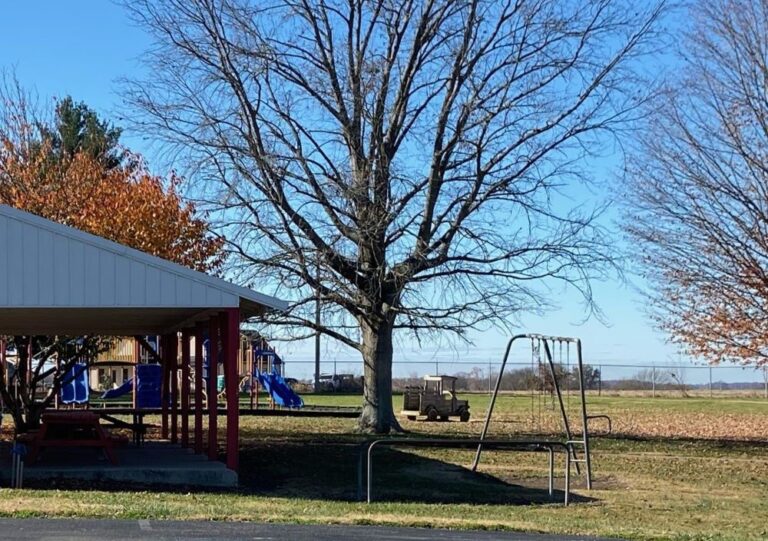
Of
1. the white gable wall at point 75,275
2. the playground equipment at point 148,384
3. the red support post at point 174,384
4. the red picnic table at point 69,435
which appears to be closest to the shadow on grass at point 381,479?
the red support post at point 174,384

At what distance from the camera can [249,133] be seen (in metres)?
22.9

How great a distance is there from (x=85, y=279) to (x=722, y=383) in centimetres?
5159

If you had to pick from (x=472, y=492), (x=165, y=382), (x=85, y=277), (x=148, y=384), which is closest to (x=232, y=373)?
(x=85, y=277)

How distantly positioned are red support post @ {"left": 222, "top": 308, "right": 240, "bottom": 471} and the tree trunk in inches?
387

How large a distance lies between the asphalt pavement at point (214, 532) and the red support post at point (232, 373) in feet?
14.2

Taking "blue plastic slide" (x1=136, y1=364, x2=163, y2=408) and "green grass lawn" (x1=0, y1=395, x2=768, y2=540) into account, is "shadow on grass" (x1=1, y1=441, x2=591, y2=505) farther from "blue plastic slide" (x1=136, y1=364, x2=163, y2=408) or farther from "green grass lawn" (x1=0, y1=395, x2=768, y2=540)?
"blue plastic slide" (x1=136, y1=364, x2=163, y2=408)

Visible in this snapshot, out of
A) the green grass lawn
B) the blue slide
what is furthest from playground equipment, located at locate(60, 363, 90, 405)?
the green grass lawn

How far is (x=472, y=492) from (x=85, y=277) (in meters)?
6.27

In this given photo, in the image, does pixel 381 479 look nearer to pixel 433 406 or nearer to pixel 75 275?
pixel 75 275

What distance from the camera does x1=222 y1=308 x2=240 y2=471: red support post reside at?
1506 cm

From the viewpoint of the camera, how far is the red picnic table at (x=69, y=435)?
16344 mm

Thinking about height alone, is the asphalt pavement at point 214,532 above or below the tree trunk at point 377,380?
below

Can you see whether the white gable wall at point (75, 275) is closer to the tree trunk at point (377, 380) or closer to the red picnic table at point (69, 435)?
the red picnic table at point (69, 435)

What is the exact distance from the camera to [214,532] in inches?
409
